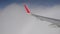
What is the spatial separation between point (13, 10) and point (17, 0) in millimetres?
146

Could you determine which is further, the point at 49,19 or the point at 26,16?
the point at 26,16

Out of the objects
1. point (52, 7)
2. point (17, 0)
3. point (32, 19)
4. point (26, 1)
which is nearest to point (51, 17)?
point (52, 7)

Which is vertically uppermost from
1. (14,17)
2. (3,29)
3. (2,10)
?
(2,10)

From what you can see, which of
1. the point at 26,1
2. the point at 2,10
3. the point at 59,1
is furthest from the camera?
the point at 2,10

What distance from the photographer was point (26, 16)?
195 cm

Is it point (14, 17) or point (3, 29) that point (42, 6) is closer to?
point (14, 17)

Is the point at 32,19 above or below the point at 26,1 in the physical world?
below

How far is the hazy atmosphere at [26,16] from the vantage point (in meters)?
1.83

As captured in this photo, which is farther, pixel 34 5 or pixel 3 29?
pixel 3 29

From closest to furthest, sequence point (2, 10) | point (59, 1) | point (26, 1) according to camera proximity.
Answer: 1. point (59, 1)
2. point (26, 1)
3. point (2, 10)

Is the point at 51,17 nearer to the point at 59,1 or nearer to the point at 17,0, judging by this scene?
the point at 59,1

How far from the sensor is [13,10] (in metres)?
2.03

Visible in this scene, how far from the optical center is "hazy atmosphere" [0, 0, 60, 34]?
1829 mm

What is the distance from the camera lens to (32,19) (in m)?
1.91
